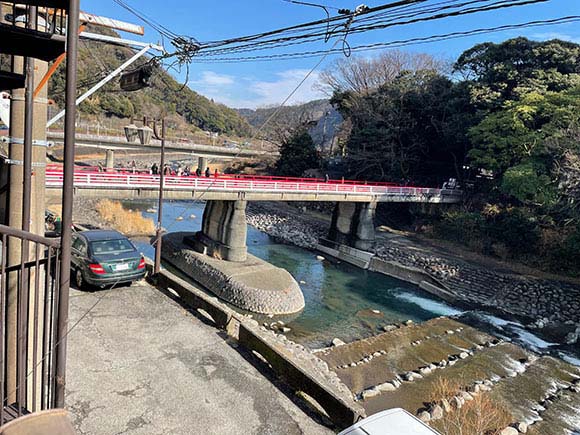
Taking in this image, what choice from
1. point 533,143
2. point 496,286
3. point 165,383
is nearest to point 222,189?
point 165,383

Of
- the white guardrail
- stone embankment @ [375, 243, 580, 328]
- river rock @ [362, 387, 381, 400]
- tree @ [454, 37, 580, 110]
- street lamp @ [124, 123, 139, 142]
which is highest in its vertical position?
tree @ [454, 37, 580, 110]

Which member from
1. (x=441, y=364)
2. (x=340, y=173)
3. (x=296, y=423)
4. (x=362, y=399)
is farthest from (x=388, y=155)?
(x=296, y=423)

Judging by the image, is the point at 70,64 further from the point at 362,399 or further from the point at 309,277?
the point at 309,277

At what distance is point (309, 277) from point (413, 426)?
17492 mm

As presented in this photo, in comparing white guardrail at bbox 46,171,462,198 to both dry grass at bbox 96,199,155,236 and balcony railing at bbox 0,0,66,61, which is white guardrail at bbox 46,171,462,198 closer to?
dry grass at bbox 96,199,155,236

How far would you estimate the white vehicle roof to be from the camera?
386cm

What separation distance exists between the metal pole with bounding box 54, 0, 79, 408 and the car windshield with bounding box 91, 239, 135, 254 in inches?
307

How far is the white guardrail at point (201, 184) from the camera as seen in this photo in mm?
15562

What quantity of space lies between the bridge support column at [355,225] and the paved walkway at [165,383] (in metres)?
19.6

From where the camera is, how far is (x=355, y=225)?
2672 cm

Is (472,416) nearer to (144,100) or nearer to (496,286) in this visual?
(496,286)

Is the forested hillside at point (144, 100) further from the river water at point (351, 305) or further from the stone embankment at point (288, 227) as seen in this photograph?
the river water at point (351, 305)

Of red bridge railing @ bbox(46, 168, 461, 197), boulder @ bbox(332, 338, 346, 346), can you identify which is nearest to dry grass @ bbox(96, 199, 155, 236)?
red bridge railing @ bbox(46, 168, 461, 197)

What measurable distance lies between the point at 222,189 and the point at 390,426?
54.5 feet
